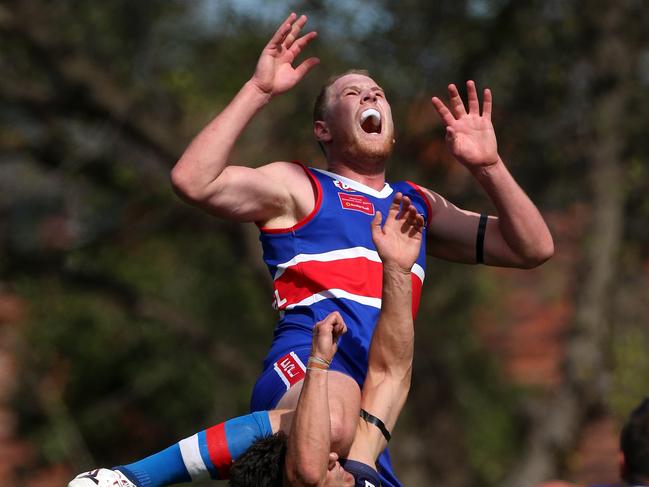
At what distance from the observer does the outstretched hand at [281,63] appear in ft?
16.5

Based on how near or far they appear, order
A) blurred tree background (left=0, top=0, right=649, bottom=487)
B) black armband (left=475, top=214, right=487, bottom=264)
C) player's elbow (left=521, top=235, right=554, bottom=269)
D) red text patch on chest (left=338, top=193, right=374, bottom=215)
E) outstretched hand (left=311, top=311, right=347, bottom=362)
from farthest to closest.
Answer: blurred tree background (left=0, top=0, right=649, bottom=487)
black armband (left=475, top=214, right=487, bottom=264)
player's elbow (left=521, top=235, right=554, bottom=269)
red text patch on chest (left=338, top=193, right=374, bottom=215)
outstretched hand (left=311, top=311, right=347, bottom=362)

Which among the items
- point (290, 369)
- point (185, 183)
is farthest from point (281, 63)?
point (290, 369)

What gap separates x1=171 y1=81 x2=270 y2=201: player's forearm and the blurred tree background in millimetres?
8411

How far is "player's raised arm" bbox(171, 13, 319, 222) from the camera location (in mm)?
4770

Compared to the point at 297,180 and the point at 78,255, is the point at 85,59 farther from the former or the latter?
the point at 297,180

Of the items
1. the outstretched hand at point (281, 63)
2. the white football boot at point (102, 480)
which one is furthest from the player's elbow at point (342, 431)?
the outstretched hand at point (281, 63)

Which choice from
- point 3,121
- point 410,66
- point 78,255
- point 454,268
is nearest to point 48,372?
point 78,255

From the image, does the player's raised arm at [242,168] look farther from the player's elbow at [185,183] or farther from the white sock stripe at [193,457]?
the white sock stripe at [193,457]

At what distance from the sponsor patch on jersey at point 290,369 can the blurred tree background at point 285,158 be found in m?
8.51

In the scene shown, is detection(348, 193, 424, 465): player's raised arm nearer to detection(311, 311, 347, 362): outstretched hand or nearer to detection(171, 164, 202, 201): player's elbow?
detection(311, 311, 347, 362): outstretched hand

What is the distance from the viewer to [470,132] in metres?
5.21

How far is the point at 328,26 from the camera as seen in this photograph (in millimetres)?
13930

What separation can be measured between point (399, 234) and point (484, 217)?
819 millimetres

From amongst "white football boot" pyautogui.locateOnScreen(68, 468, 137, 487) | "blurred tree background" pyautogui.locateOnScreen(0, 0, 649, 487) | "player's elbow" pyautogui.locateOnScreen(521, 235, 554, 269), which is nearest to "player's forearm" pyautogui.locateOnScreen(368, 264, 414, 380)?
"player's elbow" pyautogui.locateOnScreen(521, 235, 554, 269)
